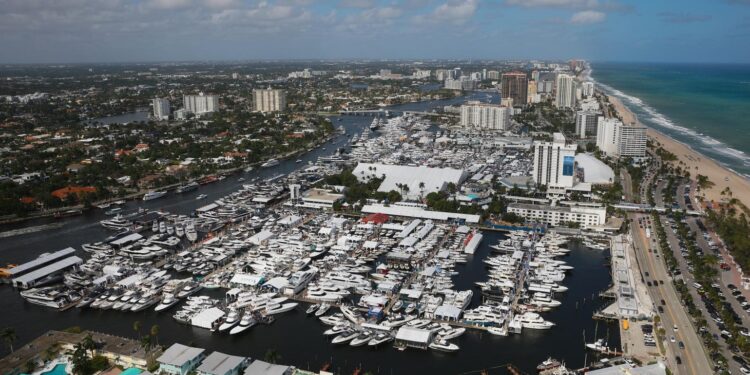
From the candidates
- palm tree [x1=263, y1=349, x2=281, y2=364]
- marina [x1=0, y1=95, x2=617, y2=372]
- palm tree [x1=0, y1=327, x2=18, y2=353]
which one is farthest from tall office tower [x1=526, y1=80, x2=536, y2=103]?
palm tree [x1=0, y1=327, x2=18, y2=353]

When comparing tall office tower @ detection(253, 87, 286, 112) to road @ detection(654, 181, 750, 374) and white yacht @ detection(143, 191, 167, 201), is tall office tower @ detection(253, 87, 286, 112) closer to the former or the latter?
white yacht @ detection(143, 191, 167, 201)

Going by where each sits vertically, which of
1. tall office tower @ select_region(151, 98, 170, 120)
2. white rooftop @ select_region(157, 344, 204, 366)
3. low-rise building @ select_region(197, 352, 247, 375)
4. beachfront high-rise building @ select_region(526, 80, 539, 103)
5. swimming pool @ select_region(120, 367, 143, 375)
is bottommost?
swimming pool @ select_region(120, 367, 143, 375)

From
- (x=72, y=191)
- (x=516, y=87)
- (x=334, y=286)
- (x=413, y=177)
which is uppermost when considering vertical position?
(x=516, y=87)

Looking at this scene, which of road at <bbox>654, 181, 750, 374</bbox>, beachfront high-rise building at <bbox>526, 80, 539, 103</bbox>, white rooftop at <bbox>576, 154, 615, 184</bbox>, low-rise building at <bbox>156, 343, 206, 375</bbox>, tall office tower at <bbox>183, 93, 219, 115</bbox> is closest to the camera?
low-rise building at <bbox>156, 343, 206, 375</bbox>

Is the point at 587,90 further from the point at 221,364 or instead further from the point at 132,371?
the point at 132,371

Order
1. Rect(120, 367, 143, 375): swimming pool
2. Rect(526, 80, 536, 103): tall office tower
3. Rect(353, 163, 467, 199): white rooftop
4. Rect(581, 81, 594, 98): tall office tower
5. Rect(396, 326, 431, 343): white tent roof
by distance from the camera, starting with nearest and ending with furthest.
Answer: Rect(120, 367, 143, 375): swimming pool
Rect(396, 326, 431, 343): white tent roof
Rect(353, 163, 467, 199): white rooftop
Rect(526, 80, 536, 103): tall office tower
Rect(581, 81, 594, 98): tall office tower

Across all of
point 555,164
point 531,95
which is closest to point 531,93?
point 531,95
